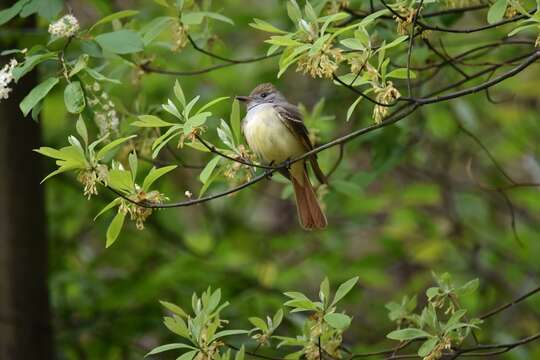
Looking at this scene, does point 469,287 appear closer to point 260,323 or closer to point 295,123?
point 260,323

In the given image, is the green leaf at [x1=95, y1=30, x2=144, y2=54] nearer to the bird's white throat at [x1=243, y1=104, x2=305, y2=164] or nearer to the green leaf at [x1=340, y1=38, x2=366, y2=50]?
the green leaf at [x1=340, y1=38, x2=366, y2=50]

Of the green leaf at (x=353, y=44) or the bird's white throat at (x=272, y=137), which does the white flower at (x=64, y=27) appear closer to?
the green leaf at (x=353, y=44)

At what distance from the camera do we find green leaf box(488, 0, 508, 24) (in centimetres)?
297

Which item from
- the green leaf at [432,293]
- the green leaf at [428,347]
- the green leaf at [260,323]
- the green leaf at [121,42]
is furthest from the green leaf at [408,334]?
the green leaf at [121,42]

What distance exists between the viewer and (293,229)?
309 inches

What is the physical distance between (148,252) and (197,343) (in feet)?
10.7

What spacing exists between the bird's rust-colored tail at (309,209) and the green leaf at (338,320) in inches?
48.8

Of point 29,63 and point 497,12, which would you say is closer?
point 497,12

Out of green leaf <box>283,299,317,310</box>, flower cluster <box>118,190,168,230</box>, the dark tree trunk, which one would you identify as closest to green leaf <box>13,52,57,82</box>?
flower cluster <box>118,190,168,230</box>

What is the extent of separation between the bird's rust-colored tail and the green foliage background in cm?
26

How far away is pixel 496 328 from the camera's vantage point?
6879mm

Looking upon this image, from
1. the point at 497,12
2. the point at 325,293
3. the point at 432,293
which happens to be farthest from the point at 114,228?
the point at 497,12

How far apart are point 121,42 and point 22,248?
202cm

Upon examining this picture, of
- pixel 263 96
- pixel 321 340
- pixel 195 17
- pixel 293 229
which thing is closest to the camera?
pixel 321 340
